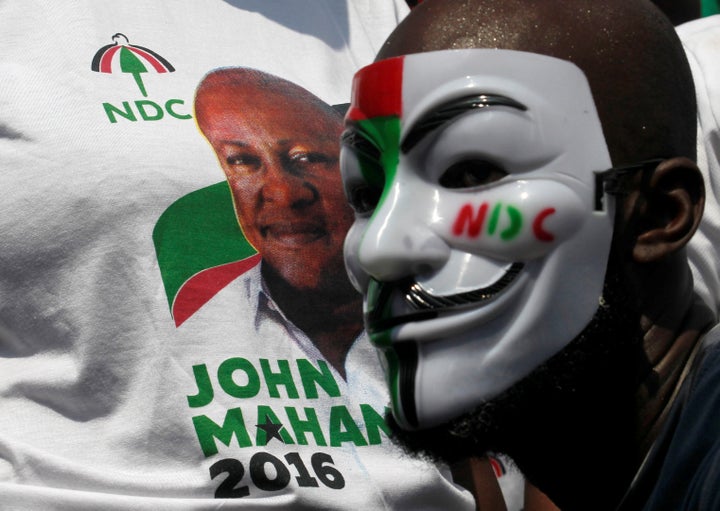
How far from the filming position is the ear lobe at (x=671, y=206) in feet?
4.67

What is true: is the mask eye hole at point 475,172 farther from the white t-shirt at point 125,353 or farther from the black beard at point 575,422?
the white t-shirt at point 125,353

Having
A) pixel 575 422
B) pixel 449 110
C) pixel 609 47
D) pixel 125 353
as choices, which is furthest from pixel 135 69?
pixel 575 422

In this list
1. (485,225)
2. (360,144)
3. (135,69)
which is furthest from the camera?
(135,69)

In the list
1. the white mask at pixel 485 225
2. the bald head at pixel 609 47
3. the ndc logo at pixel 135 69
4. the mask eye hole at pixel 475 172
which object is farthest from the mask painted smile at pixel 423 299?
the ndc logo at pixel 135 69

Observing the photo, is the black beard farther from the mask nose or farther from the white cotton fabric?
the white cotton fabric

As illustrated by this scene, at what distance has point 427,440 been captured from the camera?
1452mm

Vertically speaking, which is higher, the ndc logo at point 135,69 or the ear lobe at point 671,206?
the ndc logo at point 135,69

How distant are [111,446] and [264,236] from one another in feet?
1.28

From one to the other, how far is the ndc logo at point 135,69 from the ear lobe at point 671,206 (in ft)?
2.45

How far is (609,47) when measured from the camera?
143 centimetres

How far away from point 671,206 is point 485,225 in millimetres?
246

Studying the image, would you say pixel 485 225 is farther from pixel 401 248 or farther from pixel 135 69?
pixel 135 69

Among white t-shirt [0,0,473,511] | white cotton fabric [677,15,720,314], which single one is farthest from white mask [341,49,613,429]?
white cotton fabric [677,15,720,314]

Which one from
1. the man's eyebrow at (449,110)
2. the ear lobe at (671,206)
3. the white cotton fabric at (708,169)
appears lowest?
the white cotton fabric at (708,169)
